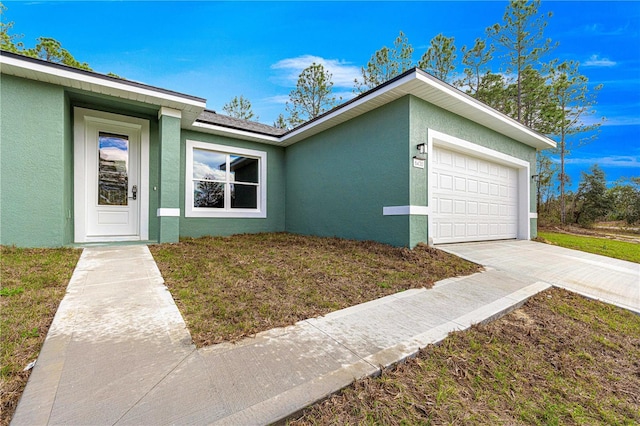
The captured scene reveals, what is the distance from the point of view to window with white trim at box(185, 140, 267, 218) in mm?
7371

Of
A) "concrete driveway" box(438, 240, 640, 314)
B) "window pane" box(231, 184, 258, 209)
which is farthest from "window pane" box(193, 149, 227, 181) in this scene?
"concrete driveway" box(438, 240, 640, 314)

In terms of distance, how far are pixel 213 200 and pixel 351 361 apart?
6.93m

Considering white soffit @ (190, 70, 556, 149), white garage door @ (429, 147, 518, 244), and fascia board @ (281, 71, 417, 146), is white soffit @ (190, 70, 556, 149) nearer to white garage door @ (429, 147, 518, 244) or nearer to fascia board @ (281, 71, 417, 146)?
fascia board @ (281, 71, 417, 146)

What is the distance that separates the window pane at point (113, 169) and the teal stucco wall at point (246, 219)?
1250 millimetres

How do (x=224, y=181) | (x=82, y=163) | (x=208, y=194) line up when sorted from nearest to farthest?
(x=82, y=163) → (x=208, y=194) → (x=224, y=181)

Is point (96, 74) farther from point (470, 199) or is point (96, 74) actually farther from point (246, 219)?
point (470, 199)

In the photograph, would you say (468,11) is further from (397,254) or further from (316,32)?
(397,254)

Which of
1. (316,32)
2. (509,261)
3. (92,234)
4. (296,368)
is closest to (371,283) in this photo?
(296,368)

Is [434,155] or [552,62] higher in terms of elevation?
[552,62]

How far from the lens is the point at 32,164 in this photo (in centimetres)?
469

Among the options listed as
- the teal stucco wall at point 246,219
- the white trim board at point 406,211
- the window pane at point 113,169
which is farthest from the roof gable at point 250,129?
the white trim board at point 406,211

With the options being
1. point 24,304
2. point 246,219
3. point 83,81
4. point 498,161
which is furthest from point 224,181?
point 498,161

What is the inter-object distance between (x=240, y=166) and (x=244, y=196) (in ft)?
3.16

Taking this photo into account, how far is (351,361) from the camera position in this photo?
186 cm
